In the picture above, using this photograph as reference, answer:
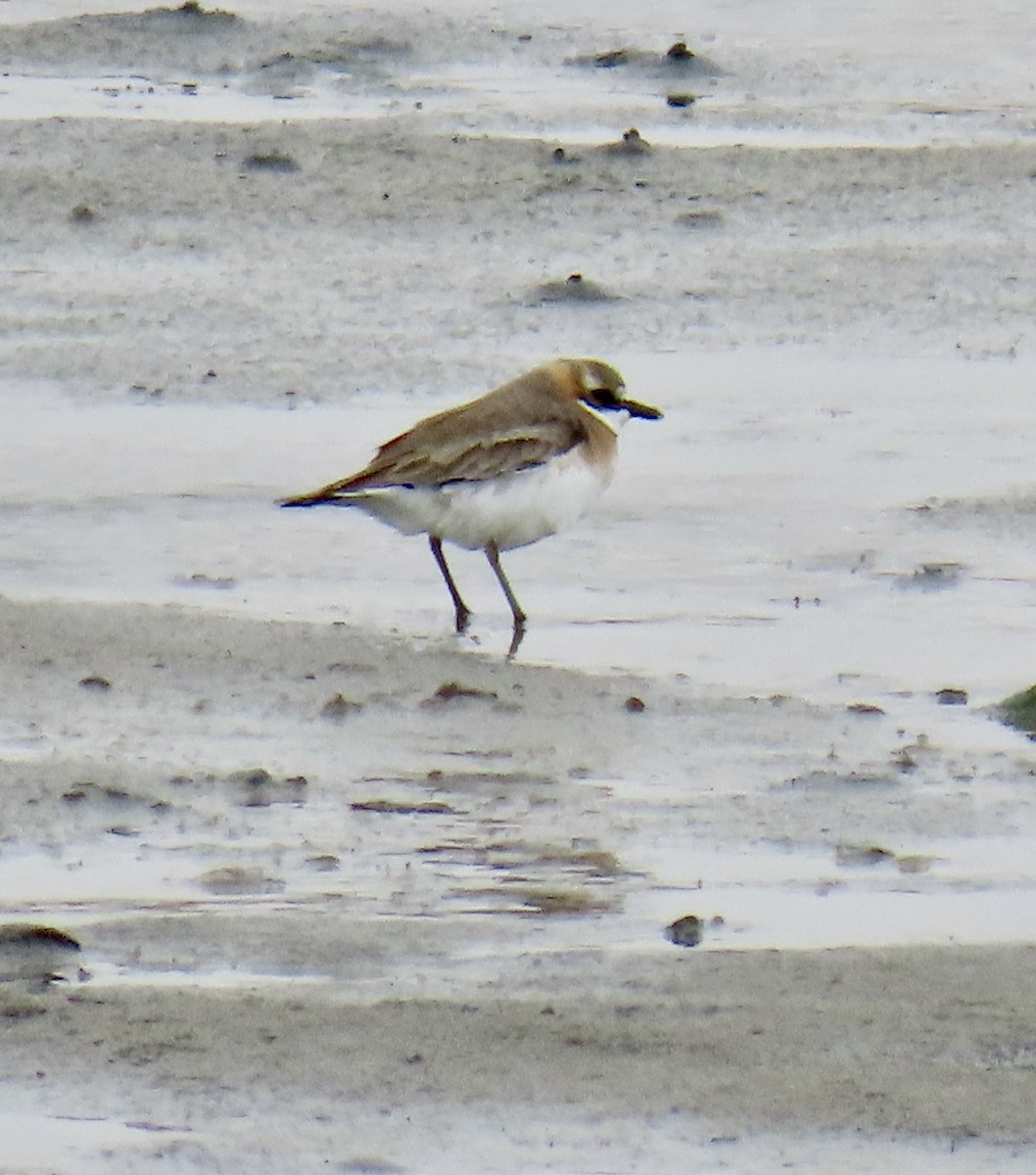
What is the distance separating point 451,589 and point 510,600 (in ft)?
0.61

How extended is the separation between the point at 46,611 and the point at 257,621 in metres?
0.50

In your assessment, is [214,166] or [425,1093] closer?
[425,1093]

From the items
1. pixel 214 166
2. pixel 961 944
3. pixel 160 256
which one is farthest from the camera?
pixel 214 166

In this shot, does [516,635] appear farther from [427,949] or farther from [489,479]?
[427,949]

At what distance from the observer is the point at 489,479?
8328 millimetres

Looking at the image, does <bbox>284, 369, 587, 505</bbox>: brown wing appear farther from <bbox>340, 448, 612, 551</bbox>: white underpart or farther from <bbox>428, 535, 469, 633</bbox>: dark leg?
<bbox>428, 535, 469, 633</bbox>: dark leg

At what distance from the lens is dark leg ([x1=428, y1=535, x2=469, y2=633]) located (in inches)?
316

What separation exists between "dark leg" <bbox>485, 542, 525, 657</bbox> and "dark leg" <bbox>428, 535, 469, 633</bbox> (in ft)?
0.37

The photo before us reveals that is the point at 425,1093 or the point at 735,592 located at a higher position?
the point at 425,1093

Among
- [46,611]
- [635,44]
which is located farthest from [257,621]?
[635,44]

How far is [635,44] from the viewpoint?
1562cm

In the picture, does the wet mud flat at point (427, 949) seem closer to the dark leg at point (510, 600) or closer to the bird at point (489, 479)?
the dark leg at point (510, 600)

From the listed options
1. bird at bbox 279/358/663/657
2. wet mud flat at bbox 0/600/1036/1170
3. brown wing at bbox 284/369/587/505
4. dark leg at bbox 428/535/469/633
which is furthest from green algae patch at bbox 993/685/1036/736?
brown wing at bbox 284/369/587/505

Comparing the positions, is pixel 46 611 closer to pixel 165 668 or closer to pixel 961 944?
pixel 165 668
